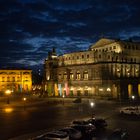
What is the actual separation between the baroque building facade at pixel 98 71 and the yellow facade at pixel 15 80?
41.6 metres

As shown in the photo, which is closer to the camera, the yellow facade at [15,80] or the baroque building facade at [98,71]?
the baroque building facade at [98,71]

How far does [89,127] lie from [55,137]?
7.99m

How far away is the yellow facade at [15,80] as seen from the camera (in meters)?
180

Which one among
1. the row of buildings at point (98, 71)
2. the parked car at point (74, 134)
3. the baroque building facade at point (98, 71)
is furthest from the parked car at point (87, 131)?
the row of buildings at point (98, 71)

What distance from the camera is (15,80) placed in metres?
184

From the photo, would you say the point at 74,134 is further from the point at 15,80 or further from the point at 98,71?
the point at 15,80

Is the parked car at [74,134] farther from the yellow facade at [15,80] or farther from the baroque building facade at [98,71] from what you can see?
the yellow facade at [15,80]

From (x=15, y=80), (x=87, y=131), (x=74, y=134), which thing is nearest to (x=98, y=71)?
(x=15, y=80)

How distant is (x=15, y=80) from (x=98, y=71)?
7770 centimetres

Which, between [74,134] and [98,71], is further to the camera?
[98,71]

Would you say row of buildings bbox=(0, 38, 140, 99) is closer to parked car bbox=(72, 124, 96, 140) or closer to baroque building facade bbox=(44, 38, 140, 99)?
baroque building facade bbox=(44, 38, 140, 99)

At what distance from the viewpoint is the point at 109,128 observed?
42.5 meters

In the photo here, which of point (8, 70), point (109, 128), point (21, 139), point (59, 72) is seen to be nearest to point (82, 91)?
point (59, 72)

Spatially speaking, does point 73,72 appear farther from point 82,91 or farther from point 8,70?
point 8,70
